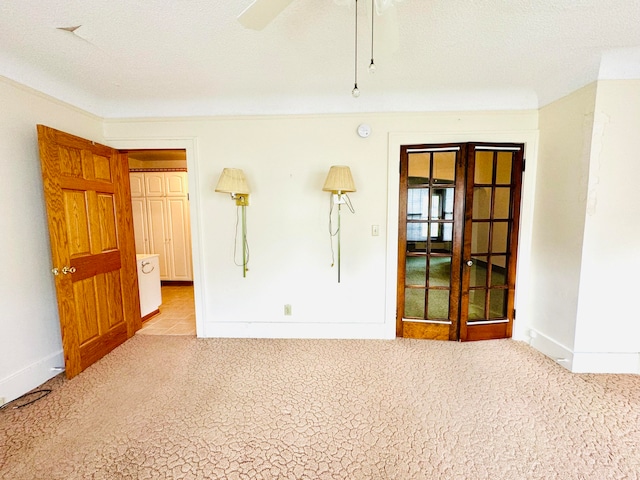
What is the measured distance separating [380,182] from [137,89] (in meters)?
2.47

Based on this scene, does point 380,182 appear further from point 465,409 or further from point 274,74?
point 465,409

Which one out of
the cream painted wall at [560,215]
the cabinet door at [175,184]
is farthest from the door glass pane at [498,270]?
the cabinet door at [175,184]

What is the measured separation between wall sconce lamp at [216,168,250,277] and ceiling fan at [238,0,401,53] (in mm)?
1416

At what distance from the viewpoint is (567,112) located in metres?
2.37

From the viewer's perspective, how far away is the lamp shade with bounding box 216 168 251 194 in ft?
8.28

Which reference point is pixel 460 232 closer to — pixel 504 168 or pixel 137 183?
pixel 504 168

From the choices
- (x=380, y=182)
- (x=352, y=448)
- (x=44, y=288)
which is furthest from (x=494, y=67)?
(x=44, y=288)

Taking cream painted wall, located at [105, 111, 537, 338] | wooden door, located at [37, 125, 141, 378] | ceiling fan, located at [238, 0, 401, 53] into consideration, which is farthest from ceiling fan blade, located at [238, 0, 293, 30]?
wooden door, located at [37, 125, 141, 378]

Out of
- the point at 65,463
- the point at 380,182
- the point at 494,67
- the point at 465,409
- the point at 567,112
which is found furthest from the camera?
the point at 380,182

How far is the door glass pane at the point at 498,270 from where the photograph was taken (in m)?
2.86

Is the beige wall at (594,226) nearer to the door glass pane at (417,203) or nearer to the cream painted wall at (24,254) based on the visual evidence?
the door glass pane at (417,203)

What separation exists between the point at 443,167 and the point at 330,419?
246 centimetres

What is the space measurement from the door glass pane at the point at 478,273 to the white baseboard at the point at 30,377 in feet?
13.0

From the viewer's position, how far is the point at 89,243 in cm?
252
